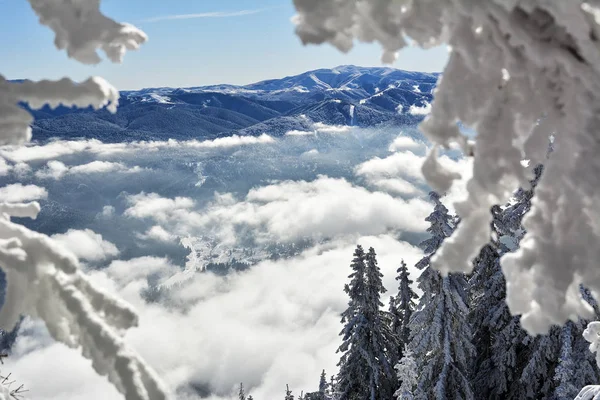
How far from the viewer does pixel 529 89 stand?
4.80ft

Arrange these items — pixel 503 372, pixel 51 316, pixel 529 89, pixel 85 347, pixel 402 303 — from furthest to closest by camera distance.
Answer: pixel 402 303 → pixel 503 372 → pixel 51 316 → pixel 85 347 → pixel 529 89

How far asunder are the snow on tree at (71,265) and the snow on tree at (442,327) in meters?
14.9

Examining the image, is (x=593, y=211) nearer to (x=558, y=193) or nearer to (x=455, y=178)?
(x=558, y=193)

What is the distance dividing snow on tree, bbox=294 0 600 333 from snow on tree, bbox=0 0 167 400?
32.5 inches

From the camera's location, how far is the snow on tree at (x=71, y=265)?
1563mm

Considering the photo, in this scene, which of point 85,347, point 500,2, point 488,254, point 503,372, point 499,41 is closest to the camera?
→ point 500,2

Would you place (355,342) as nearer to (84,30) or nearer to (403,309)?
(403,309)

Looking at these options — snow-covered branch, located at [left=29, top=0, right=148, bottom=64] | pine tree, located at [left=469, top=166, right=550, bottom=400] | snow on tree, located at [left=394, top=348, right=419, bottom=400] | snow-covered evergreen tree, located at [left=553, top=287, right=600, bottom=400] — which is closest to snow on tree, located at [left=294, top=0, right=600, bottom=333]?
snow-covered branch, located at [left=29, top=0, right=148, bottom=64]

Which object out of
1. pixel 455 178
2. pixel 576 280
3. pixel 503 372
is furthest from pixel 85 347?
pixel 503 372

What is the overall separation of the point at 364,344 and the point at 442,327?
5289 mm

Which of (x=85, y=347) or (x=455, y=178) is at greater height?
(x=455, y=178)

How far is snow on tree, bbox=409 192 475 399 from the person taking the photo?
1580cm

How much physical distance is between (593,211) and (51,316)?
6.75 ft

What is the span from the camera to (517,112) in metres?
1.49
